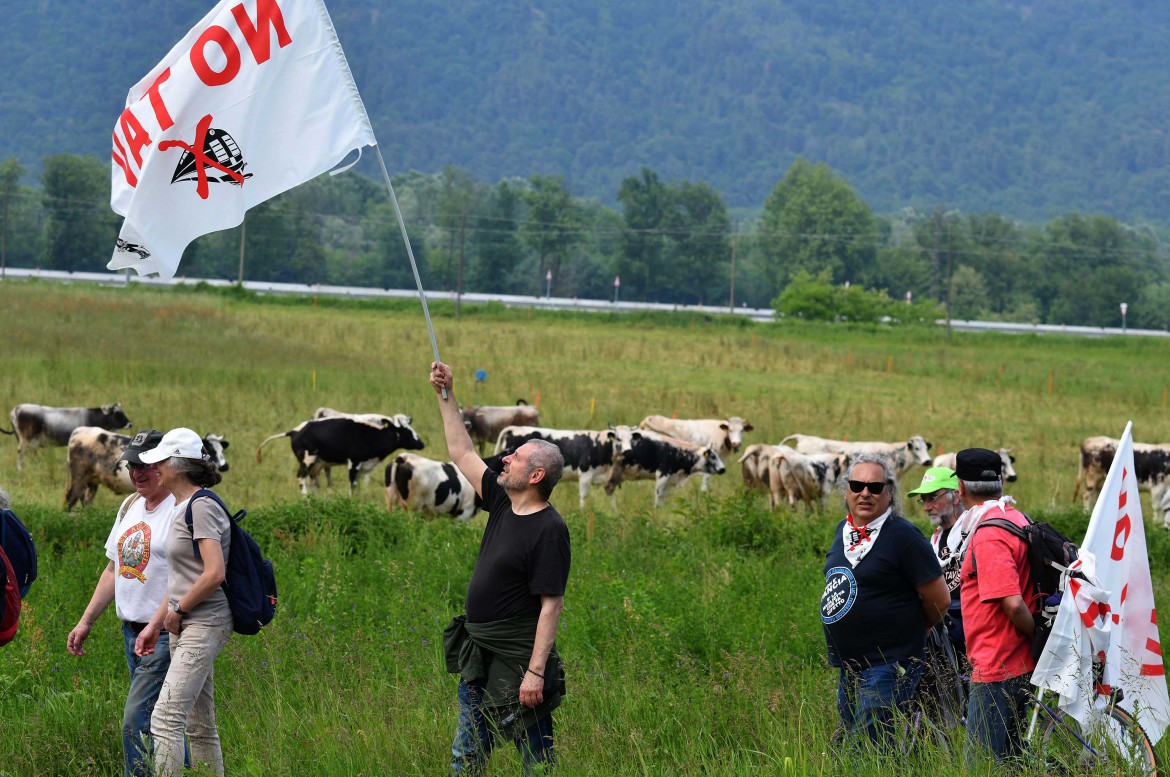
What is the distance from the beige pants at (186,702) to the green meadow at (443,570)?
36 cm

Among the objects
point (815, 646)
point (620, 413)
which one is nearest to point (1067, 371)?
point (620, 413)

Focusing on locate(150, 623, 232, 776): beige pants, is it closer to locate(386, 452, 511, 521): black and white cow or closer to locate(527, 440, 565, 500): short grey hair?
locate(527, 440, 565, 500): short grey hair

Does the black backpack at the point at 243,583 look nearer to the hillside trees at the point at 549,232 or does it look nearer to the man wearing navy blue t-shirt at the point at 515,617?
the man wearing navy blue t-shirt at the point at 515,617

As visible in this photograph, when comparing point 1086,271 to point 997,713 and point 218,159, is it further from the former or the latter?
point 997,713

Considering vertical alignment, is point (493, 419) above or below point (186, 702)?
below

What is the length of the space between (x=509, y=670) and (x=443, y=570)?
5.97m

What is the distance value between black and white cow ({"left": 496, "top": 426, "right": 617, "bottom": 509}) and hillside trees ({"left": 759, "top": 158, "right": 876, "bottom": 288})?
9108 centimetres

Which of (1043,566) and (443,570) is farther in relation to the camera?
(443,570)

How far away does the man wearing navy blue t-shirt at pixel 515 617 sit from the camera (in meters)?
6.43

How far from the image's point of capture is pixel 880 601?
22.2ft

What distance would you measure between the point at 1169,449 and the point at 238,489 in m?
13.8

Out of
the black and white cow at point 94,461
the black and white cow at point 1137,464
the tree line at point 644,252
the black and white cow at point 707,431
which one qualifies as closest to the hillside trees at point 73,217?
the tree line at point 644,252

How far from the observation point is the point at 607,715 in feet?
26.3

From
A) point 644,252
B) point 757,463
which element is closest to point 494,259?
point 644,252
